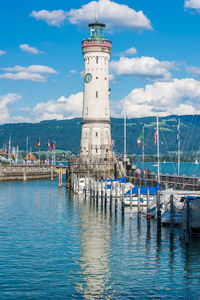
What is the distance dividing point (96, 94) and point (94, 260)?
6966 centimetres

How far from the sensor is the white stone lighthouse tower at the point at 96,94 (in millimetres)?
99188

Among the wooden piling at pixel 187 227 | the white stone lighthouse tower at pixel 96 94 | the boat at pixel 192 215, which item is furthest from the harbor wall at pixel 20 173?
the wooden piling at pixel 187 227

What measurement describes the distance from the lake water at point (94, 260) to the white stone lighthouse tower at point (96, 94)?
1875 inches

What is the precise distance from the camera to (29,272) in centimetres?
2914

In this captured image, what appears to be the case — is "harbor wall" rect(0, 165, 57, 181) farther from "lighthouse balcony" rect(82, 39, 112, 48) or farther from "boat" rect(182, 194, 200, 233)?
"boat" rect(182, 194, 200, 233)

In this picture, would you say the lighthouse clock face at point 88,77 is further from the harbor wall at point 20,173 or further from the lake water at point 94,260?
the lake water at point 94,260

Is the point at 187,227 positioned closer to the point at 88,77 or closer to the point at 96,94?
the point at 96,94

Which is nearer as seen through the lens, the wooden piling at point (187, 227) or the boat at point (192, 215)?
the boat at point (192, 215)

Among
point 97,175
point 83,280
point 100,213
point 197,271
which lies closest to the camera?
point 83,280

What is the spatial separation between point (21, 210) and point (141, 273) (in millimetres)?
34021

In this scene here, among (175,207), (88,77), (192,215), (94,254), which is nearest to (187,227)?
(192,215)

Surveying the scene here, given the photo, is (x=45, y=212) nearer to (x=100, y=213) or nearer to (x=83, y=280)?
(x=100, y=213)

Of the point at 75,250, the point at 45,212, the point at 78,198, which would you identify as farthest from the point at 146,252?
the point at 78,198

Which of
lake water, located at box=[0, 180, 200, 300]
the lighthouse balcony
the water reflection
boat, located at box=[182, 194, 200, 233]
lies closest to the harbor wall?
the lighthouse balcony
